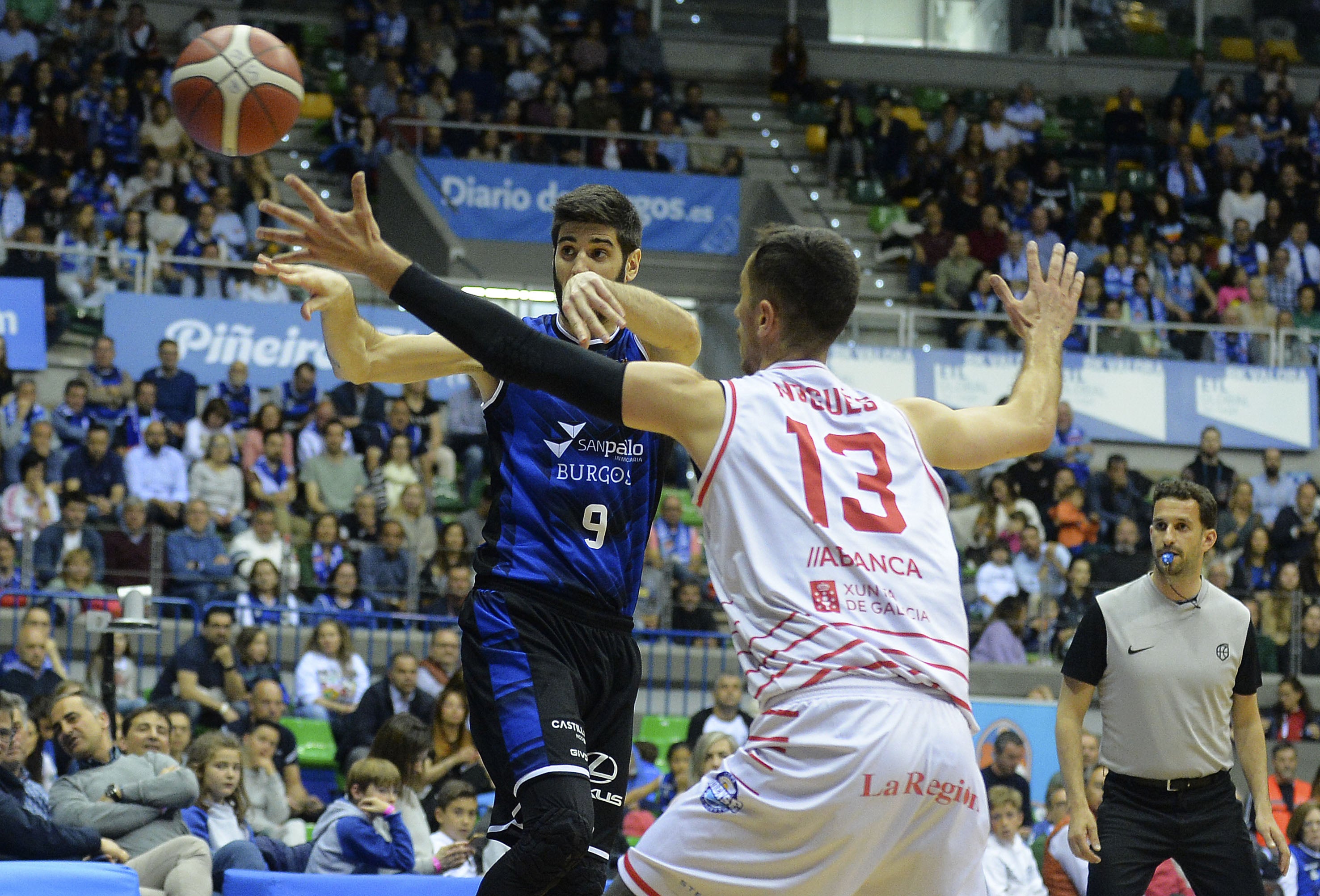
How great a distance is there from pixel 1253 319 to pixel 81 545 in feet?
50.3

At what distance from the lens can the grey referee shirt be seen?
6.88 meters

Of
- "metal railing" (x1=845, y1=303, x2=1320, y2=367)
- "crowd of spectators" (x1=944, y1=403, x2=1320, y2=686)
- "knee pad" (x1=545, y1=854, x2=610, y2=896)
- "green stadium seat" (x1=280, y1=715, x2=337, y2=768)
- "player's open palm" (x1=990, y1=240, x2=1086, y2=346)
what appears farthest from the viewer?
"metal railing" (x1=845, y1=303, x2=1320, y2=367)

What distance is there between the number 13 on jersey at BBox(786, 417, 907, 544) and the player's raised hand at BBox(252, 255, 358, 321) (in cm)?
133

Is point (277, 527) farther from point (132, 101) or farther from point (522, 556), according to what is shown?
point (522, 556)

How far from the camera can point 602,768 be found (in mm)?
5102

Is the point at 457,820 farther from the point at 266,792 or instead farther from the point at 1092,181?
the point at 1092,181

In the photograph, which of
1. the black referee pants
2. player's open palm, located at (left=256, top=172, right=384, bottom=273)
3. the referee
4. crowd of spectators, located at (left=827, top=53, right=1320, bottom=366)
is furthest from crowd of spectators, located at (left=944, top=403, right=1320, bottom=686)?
player's open palm, located at (left=256, top=172, right=384, bottom=273)

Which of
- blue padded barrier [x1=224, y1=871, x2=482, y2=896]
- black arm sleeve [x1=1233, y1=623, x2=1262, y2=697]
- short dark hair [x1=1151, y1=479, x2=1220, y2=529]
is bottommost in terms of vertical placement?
blue padded barrier [x1=224, y1=871, x2=482, y2=896]

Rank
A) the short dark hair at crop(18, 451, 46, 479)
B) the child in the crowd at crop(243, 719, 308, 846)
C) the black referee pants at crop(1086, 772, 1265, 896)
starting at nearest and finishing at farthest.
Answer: the black referee pants at crop(1086, 772, 1265, 896), the child in the crowd at crop(243, 719, 308, 846), the short dark hair at crop(18, 451, 46, 479)

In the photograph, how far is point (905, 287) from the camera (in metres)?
22.5

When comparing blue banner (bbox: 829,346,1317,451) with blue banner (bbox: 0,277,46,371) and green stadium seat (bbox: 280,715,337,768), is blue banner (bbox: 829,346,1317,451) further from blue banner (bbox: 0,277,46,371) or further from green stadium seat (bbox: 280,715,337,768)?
blue banner (bbox: 0,277,46,371)

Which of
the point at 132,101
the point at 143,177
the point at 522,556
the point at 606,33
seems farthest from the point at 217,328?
the point at 522,556

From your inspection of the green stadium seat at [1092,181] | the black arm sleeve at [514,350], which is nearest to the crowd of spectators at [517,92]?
the green stadium seat at [1092,181]

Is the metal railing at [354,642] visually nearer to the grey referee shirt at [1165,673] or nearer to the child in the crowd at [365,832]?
the child in the crowd at [365,832]
